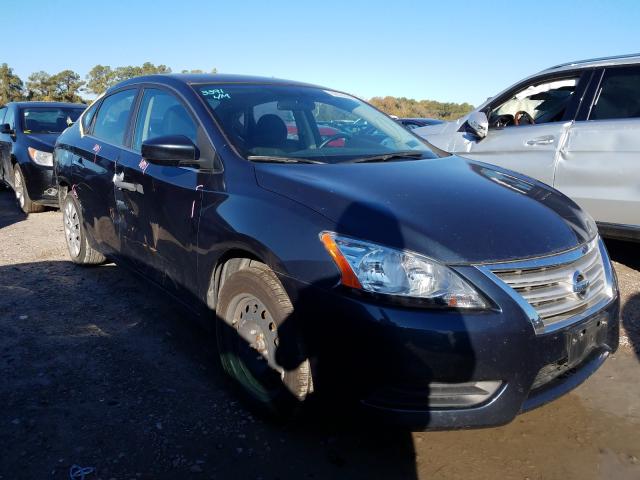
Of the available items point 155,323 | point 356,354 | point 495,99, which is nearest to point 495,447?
point 356,354

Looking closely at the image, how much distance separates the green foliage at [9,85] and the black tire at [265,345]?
1887 inches

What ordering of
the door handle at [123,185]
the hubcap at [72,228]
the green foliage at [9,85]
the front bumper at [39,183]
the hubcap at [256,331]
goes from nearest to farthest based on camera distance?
1. the hubcap at [256,331]
2. the door handle at [123,185]
3. the hubcap at [72,228]
4. the front bumper at [39,183]
5. the green foliage at [9,85]

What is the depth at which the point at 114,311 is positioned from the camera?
403cm

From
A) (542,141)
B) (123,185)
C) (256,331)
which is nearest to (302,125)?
(123,185)

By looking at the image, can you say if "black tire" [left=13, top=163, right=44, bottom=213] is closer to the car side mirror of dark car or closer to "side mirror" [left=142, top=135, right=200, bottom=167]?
"side mirror" [left=142, top=135, right=200, bottom=167]

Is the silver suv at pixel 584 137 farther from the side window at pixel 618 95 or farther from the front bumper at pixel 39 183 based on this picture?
the front bumper at pixel 39 183

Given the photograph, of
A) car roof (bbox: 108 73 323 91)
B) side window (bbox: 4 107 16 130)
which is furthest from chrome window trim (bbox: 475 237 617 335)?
side window (bbox: 4 107 16 130)

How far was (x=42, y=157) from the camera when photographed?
7207 mm

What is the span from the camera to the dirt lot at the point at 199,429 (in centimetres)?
235

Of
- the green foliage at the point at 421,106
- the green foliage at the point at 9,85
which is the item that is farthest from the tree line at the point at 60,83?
the green foliage at the point at 421,106

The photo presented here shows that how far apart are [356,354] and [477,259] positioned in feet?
1.98

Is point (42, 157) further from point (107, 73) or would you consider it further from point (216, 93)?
point (107, 73)

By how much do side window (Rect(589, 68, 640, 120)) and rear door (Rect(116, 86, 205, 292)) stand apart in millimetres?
3554

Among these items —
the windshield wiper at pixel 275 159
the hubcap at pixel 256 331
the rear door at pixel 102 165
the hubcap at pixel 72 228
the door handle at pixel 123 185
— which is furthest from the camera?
the hubcap at pixel 72 228
